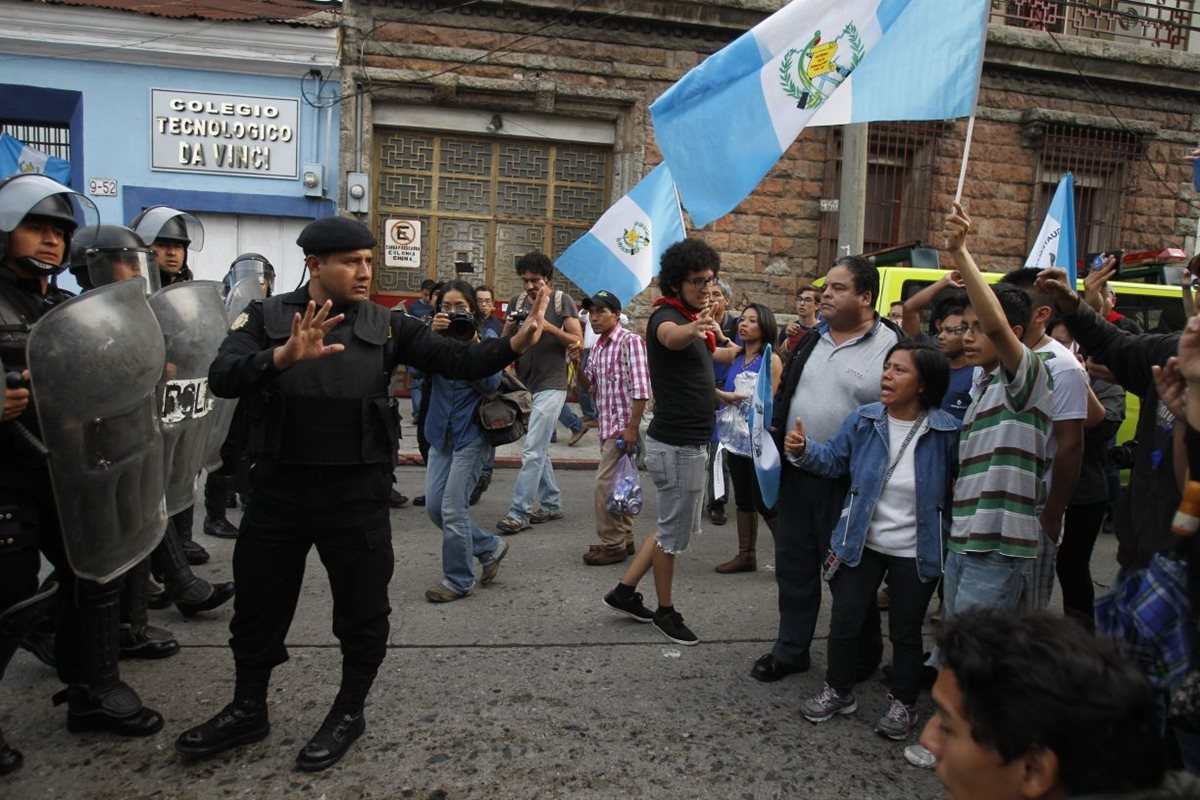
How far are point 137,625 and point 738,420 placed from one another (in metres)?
3.66

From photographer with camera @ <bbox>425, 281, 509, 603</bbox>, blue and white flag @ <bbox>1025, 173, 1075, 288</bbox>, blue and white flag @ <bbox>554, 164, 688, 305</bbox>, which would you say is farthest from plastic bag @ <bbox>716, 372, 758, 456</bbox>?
blue and white flag @ <bbox>1025, 173, 1075, 288</bbox>

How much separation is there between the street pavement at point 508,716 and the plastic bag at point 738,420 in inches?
39.8

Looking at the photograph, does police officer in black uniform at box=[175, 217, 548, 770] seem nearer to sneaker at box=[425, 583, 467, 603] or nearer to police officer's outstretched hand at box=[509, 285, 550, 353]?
police officer's outstretched hand at box=[509, 285, 550, 353]

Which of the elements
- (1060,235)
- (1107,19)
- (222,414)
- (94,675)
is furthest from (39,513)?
(1107,19)

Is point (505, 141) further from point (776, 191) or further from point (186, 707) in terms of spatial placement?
point (186, 707)

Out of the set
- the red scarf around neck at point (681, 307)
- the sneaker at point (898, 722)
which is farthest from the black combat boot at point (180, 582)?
the sneaker at point (898, 722)

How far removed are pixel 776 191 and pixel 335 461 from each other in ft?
34.8

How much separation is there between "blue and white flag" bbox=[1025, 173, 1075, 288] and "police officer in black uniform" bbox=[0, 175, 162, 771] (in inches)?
155

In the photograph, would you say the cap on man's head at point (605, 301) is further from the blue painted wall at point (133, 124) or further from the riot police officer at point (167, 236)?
the blue painted wall at point (133, 124)

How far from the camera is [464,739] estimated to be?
3309mm

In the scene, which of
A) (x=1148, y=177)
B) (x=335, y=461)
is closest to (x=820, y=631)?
(x=335, y=461)

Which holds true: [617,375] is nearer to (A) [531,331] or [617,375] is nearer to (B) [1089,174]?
(A) [531,331]

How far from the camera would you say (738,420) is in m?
5.86

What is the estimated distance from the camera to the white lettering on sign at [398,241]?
12.1m
